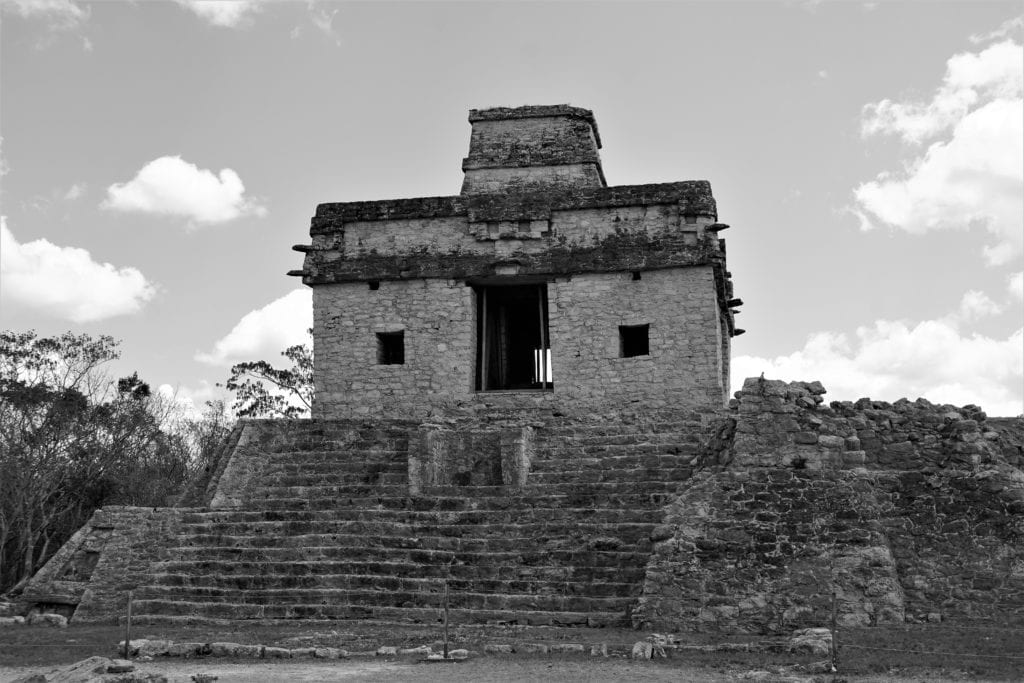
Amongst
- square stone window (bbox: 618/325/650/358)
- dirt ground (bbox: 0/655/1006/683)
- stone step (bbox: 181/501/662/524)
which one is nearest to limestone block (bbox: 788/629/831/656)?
dirt ground (bbox: 0/655/1006/683)

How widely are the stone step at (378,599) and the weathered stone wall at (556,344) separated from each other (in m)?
5.79

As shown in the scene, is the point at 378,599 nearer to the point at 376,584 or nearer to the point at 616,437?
the point at 376,584

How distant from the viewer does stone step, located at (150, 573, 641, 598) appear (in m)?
11.3

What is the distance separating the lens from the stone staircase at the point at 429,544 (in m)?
11.3

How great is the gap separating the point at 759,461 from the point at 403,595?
13.5 feet

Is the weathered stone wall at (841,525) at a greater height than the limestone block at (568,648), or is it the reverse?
the weathered stone wall at (841,525)

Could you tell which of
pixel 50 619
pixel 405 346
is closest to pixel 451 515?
pixel 50 619

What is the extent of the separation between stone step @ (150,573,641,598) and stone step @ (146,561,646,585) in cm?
3

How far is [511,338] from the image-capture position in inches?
832

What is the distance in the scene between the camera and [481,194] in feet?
62.5

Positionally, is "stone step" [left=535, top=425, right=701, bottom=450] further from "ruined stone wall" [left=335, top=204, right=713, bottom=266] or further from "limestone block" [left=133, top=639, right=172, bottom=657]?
"limestone block" [left=133, top=639, right=172, bottom=657]

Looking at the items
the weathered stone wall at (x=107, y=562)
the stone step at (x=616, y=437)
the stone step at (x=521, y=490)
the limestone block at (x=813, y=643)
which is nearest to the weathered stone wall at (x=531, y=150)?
the stone step at (x=616, y=437)

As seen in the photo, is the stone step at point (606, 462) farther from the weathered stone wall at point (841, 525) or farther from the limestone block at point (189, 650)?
the limestone block at point (189, 650)

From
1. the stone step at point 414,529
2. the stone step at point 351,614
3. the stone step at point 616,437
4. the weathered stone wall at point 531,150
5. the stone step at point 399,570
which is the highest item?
the weathered stone wall at point 531,150
